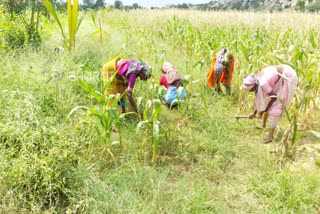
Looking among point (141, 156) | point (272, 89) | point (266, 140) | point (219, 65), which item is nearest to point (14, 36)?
point (219, 65)

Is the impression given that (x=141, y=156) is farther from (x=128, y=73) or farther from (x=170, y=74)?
(x=170, y=74)

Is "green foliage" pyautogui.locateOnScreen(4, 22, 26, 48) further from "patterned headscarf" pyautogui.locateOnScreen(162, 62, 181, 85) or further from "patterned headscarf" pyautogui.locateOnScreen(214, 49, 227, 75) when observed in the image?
"patterned headscarf" pyautogui.locateOnScreen(214, 49, 227, 75)

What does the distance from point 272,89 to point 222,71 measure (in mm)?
1271

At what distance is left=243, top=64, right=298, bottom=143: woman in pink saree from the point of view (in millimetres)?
3201

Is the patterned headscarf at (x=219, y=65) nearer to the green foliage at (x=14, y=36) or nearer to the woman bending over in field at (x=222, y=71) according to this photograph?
the woman bending over in field at (x=222, y=71)

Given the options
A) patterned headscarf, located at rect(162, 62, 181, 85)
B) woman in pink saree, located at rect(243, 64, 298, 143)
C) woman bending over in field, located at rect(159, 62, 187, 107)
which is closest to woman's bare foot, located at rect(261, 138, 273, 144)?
woman in pink saree, located at rect(243, 64, 298, 143)

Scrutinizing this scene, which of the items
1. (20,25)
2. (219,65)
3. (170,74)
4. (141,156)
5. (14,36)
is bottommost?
(141,156)

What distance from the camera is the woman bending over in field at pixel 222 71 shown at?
4.45 meters

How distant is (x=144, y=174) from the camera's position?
254 centimetres

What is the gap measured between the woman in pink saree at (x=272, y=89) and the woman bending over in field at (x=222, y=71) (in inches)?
43.2

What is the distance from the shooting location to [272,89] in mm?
3303

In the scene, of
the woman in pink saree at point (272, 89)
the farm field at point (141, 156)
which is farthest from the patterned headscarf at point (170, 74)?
the woman in pink saree at point (272, 89)

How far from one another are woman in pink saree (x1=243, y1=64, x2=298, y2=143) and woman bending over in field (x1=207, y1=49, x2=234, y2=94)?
1.10m

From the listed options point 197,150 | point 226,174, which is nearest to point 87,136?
point 197,150
